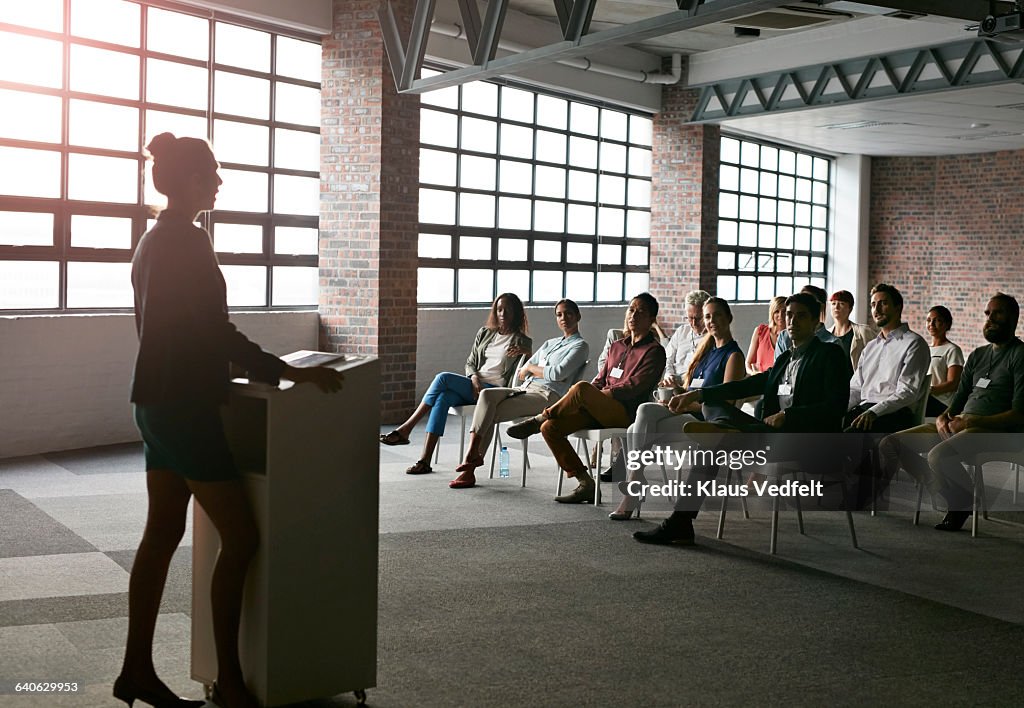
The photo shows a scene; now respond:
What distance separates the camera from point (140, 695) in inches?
117

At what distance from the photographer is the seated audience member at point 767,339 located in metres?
7.43

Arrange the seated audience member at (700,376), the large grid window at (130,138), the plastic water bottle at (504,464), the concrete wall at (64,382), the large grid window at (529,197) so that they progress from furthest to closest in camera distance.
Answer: the large grid window at (529,197)
the large grid window at (130,138)
the concrete wall at (64,382)
the plastic water bottle at (504,464)
the seated audience member at (700,376)

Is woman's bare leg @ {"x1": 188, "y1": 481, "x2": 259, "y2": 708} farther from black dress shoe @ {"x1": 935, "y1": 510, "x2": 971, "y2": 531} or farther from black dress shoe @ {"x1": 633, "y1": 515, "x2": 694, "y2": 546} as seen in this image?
black dress shoe @ {"x1": 935, "y1": 510, "x2": 971, "y2": 531}

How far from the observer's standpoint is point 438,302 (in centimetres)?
1145

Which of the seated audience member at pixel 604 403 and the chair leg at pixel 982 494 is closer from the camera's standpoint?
the chair leg at pixel 982 494

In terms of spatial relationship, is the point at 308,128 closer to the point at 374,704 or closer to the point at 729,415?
the point at 729,415

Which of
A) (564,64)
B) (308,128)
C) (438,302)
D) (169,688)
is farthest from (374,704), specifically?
(564,64)

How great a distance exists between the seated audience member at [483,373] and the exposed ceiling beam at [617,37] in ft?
6.22

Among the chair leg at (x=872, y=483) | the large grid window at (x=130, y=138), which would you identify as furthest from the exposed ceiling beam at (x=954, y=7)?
the large grid window at (x=130, y=138)

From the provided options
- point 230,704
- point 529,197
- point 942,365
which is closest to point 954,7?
point 942,365

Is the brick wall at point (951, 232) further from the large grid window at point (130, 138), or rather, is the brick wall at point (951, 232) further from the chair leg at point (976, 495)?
the chair leg at point (976, 495)

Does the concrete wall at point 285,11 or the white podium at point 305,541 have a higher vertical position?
the concrete wall at point 285,11

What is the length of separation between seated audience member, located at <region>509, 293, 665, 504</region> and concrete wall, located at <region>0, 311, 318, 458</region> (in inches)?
139

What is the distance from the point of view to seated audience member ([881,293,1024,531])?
5.78 meters
